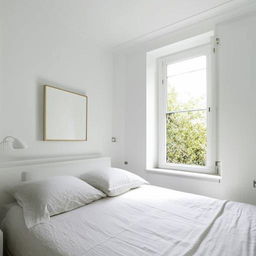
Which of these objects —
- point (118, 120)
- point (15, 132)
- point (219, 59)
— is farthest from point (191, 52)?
point (15, 132)

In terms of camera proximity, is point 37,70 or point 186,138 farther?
point 186,138

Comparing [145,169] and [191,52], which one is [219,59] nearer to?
[191,52]

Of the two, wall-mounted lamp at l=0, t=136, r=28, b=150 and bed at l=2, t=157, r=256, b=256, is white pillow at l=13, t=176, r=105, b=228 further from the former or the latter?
wall-mounted lamp at l=0, t=136, r=28, b=150

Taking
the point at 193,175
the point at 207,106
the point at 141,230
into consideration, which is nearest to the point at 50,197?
the point at 141,230

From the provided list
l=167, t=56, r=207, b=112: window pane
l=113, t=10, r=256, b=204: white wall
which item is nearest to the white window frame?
l=167, t=56, r=207, b=112: window pane

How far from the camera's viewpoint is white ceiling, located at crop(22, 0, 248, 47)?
1.90m

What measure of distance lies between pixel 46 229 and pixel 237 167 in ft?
6.33

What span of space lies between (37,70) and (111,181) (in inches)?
58.6

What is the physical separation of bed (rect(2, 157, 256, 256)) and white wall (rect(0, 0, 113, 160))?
2.70ft

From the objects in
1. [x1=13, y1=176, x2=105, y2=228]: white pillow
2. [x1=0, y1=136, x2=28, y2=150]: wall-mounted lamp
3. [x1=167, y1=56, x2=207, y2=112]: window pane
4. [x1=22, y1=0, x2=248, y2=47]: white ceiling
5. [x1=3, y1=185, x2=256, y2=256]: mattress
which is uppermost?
[x1=22, y1=0, x2=248, y2=47]: white ceiling

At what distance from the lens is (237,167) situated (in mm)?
2012

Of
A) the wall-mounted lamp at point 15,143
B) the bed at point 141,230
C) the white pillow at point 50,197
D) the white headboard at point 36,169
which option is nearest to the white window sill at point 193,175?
the bed at point 141,230

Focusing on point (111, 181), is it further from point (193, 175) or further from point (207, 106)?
point (207, 106)

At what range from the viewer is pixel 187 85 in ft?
8.91
